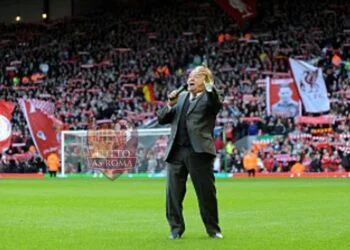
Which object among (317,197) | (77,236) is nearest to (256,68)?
(317,197)

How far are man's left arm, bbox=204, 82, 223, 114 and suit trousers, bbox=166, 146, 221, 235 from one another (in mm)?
658

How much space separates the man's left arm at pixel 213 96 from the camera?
10.8m

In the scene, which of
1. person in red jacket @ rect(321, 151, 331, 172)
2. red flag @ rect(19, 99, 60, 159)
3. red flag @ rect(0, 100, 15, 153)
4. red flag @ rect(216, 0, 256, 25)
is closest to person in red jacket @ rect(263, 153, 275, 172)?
person in red jacket @ rect(321, 151, 331, 172)

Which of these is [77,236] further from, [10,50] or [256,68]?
[10,50]

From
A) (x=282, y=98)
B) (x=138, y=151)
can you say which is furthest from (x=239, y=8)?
(x=138, y=151)

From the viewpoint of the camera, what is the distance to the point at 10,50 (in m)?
63.6

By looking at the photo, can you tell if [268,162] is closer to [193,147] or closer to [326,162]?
[326,162]

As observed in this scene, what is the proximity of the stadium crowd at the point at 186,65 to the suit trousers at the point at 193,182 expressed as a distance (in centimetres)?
3122

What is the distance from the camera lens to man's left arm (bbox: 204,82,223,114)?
35.3 feet

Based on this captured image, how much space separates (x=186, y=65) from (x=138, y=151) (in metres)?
11.9

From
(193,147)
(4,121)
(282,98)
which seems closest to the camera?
(193,147)

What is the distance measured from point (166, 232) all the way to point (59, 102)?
4246cm

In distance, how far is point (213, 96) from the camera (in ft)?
35.3

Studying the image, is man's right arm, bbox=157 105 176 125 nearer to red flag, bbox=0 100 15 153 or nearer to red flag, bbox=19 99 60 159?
red flag, bbox=0 100 15 153
